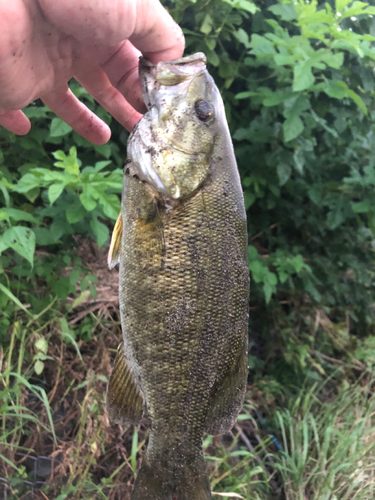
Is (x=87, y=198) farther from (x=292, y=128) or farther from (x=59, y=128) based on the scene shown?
(x=292, y=128)

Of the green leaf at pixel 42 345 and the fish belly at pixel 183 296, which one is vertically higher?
the fish belly at pixel 183 296

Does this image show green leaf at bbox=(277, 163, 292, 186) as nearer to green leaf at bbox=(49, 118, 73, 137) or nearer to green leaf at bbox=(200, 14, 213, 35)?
green leaf at bbox=(200, 14, 213, 35)

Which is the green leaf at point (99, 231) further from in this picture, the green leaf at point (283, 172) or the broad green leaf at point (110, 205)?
the green leaf at point (283, 172)

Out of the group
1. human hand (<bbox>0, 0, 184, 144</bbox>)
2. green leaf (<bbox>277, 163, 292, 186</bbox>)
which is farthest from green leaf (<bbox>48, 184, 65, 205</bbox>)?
green leaf (<bbox>277, 163, 292, 186</bbox>)

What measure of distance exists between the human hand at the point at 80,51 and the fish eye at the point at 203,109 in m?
0.24

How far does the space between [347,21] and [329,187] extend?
1.18 metres

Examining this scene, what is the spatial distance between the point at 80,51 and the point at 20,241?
0.91 m

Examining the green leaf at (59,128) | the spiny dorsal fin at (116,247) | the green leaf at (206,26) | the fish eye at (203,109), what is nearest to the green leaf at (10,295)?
the spiny dorsal fin at (116,247)

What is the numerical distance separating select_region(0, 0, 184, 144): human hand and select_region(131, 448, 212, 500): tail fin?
5.09ft

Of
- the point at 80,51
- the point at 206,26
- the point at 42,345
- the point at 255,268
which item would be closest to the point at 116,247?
the point at 80,51

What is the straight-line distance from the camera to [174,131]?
122cm

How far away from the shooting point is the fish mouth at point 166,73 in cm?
120

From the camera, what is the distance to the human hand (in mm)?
1002

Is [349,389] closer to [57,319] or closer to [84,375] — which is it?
[84,375]
